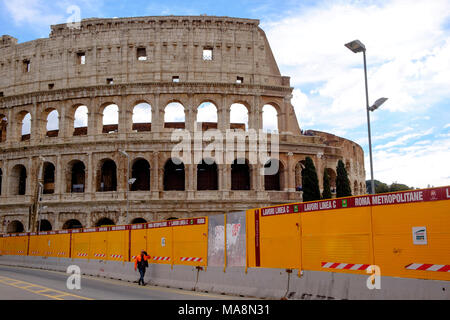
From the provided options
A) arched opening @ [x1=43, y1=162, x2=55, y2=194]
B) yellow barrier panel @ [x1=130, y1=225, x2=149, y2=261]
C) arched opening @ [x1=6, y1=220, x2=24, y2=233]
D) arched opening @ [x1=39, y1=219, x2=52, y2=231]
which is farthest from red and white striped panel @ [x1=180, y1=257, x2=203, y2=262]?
arched opening @ [x1=6, y1=220, x2=24, y2=233]

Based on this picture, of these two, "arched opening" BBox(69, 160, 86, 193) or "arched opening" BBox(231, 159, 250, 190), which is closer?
"arched opening" BBox(231, 159, 250, 190)

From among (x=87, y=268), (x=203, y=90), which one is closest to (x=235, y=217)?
(x=87, y=268)

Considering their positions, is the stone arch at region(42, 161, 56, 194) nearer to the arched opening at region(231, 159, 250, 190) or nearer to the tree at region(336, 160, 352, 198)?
the arched opening at region(231, 159, 250, 190)

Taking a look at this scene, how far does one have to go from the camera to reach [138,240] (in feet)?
76.4

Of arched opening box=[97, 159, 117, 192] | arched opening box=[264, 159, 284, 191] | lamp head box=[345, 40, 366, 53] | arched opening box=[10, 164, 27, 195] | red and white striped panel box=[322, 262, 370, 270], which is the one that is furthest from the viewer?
arched opening box=[10, 164, 27, 195]

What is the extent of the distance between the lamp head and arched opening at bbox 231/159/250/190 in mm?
26090

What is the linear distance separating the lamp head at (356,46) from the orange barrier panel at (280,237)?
8480 mm

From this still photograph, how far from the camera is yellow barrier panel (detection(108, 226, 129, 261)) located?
24.2 m

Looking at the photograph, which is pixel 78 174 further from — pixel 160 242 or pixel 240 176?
pixel 160 242

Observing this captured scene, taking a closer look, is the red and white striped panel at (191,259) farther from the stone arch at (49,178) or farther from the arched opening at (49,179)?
the arched opening at (49,179)

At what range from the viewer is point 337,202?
1287cm

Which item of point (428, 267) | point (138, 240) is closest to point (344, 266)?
point (428, 267)

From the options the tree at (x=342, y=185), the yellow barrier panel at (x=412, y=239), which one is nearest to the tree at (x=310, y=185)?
the tree at (x=342, y=185)
